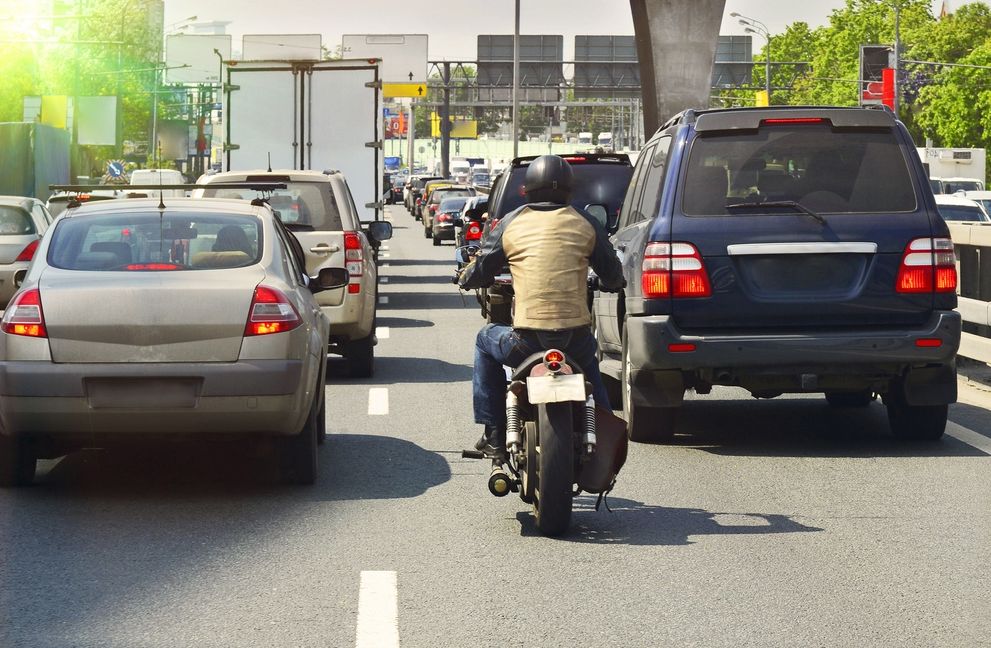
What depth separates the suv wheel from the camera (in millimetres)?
10711

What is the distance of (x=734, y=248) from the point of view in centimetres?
1002

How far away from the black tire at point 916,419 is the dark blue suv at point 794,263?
0.32 m

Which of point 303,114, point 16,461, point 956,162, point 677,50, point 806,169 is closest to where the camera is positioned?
point 16,461

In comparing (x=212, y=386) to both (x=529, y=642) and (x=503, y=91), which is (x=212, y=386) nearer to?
(x=529, y=642)

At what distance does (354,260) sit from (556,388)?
8.08m

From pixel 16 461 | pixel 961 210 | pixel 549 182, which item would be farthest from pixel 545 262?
pixel 961 210

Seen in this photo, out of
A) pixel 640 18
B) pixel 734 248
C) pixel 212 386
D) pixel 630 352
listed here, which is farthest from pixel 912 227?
pixel 640 18

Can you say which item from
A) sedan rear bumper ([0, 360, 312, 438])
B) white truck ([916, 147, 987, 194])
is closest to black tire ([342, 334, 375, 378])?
sedan rear bumper ([0, 360, 312, 438])

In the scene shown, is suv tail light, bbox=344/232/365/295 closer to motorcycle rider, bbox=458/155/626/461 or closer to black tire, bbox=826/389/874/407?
black tire, bbox=826/389/874/407

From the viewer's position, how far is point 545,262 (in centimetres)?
771

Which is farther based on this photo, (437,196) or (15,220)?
(437,196)

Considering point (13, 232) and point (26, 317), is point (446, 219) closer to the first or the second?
point (13, 232)

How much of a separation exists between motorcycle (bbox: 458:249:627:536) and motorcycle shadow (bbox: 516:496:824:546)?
186mm

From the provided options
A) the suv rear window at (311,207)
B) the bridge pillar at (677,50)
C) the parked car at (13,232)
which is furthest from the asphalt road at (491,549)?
the bridge pillar at (677,50)
